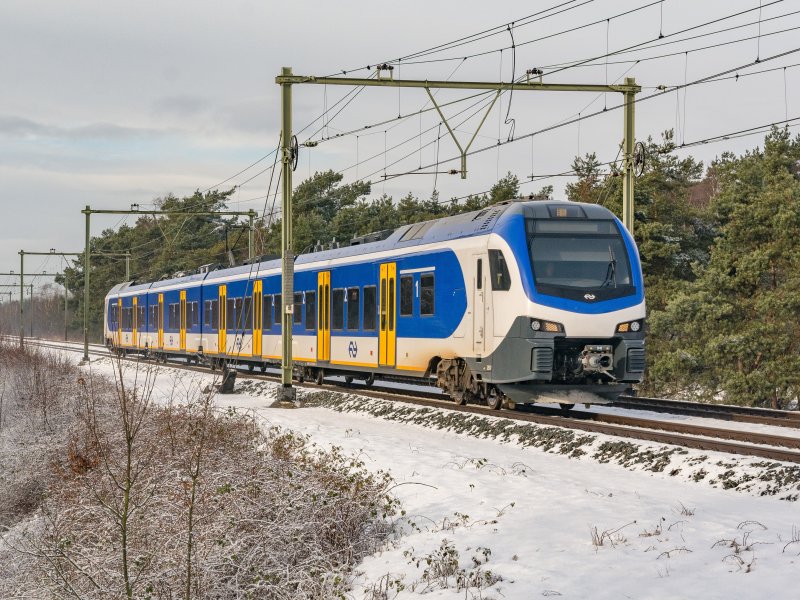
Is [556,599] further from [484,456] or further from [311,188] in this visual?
[311,188]

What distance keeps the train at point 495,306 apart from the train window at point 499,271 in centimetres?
2

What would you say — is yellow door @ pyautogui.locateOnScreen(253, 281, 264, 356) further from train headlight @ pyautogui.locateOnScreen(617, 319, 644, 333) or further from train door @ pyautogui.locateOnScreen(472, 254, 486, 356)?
train headlight @ pyautogui.locateOnScreen(617, 319, 644, 333)

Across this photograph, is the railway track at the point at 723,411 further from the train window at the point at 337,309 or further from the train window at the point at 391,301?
the train window at the point at 337,309

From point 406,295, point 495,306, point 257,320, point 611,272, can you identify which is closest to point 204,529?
point 495,306

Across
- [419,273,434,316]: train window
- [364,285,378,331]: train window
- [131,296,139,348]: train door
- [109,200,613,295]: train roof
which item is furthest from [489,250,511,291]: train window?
[131,296,139,348]: train door

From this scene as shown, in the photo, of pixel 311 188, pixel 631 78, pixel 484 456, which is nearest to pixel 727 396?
pixel 631 78

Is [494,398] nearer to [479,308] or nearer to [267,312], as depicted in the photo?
[479,308]

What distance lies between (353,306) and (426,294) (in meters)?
3.82

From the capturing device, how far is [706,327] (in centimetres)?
4134

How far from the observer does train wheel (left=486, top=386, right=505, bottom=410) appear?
59.3 feet

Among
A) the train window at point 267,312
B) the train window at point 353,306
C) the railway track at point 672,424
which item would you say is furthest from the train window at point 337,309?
the train window at point 267,312

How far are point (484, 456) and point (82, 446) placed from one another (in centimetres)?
653

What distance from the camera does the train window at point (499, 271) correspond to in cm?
1689

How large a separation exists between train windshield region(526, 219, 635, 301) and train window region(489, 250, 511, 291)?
0.52 metres
